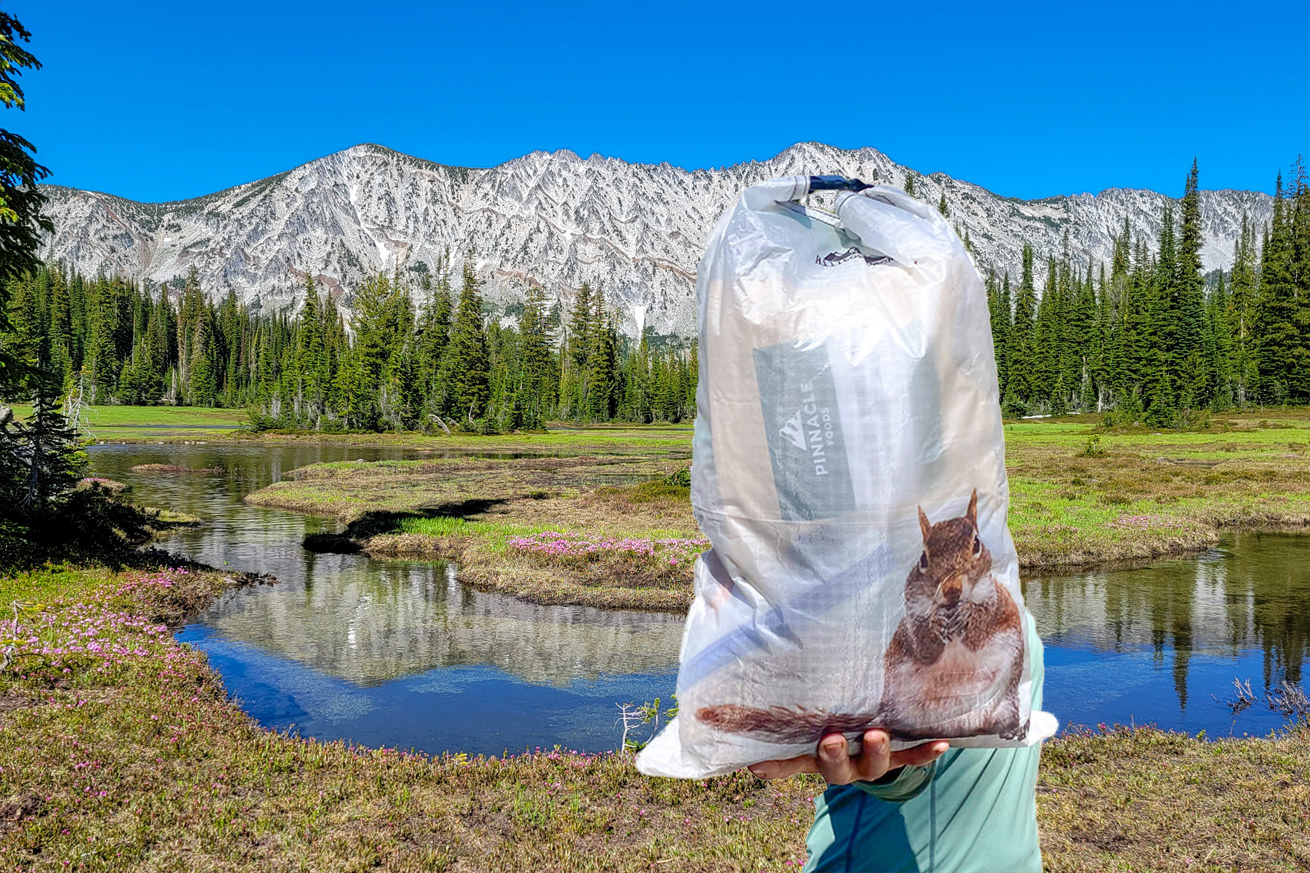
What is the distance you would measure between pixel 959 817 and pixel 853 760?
1.43ft

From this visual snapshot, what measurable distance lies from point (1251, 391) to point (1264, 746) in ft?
290

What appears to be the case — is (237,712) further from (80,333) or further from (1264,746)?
(80,333)

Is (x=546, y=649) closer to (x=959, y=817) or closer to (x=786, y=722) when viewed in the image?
(x=959, y=817)

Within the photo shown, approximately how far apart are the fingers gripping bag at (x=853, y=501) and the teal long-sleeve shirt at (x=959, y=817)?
19 cm

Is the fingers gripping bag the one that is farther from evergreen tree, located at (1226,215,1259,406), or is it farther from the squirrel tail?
evergreen tree, located at (1226,215,1259,406)

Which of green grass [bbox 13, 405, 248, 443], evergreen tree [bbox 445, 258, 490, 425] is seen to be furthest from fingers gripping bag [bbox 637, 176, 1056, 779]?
evergreen tree [bbox 445, 258, 490, 425]

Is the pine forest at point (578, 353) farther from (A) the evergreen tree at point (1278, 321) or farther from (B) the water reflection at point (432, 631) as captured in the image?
(B) the water reflection at point (432, 631)

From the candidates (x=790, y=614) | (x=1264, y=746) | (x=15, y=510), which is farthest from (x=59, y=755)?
(x=15, y=510)

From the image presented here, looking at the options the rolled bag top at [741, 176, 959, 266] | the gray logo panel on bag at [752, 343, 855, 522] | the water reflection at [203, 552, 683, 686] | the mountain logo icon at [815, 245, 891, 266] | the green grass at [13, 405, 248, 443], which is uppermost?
the rolled bag top at [741, 176, 959, 266]

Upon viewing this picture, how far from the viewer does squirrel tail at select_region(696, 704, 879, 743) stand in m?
1.90

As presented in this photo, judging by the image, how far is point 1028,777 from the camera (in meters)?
2.22

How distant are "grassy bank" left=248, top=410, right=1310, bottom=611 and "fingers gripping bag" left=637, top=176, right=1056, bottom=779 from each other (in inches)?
602

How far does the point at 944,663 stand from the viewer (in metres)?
1.90

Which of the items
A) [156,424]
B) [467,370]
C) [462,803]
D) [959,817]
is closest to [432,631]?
[462,803]
